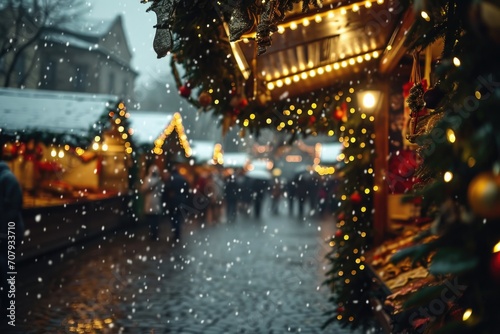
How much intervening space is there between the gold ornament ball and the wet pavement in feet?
21.6

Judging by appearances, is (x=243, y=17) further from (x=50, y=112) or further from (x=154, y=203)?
(x=50, y=112)

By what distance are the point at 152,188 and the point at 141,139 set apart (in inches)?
206

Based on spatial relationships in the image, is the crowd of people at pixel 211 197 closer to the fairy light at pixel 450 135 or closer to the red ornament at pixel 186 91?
the red ornament at pixel 186 91

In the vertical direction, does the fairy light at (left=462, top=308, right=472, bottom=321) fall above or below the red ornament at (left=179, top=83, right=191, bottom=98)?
below

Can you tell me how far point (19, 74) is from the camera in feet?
122

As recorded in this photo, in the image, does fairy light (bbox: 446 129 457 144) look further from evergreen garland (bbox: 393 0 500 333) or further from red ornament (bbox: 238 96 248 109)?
red ornament (bbox: 238 96 248 109)

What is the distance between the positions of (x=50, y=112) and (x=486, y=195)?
19.8 m

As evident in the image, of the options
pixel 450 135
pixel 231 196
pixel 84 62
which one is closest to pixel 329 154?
pixel 84 62

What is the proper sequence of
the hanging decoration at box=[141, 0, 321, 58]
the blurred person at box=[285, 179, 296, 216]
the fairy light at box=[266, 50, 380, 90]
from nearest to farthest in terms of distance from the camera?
the hanging decoration at box=[141, 0, 321, 58]
the fairy light at box=[266, 50, 380, 90]
the blurred person at box=[285, 179, 296, 216]

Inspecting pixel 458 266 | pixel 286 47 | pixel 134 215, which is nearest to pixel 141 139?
pixel 134 215

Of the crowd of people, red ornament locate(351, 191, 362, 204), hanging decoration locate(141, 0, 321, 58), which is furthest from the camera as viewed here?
the crowd of people

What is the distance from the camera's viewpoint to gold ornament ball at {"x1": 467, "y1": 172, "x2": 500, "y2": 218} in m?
2.09

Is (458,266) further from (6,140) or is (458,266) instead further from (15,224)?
(6,140)

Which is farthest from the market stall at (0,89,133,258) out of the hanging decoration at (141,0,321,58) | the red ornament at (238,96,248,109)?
the hanging decoration at (141,0,321,58)
